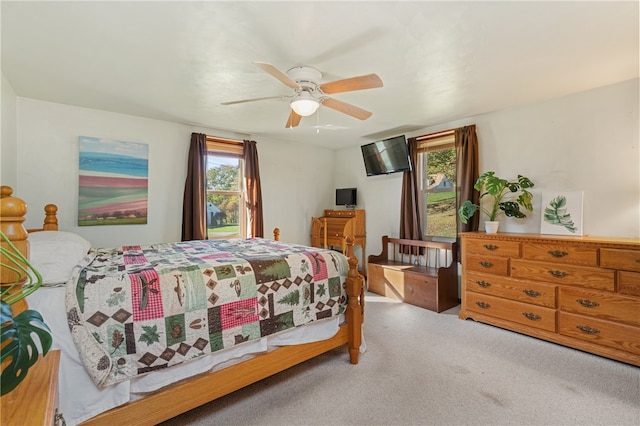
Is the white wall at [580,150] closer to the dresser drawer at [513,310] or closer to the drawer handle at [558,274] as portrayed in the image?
the drawer handle at [558,274]

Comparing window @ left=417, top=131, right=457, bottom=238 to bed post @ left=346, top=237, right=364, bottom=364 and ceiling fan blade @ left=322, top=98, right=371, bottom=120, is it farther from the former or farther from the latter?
bed post @ left=346, top=237, right=364, bottom=364

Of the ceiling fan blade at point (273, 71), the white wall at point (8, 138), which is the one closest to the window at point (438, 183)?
the ceiling fan blade at point (273, 71)

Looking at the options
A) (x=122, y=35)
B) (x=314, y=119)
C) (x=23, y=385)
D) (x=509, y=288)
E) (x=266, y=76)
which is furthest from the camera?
(x=314, y=119)

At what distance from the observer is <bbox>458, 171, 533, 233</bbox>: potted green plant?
317 centimetres

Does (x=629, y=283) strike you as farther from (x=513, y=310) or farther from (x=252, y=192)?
(x=252, y=192)

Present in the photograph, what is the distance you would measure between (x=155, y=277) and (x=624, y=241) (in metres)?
3.48

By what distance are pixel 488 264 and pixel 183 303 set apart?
2962 millimetres

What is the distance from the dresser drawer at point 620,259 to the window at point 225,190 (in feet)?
13.4

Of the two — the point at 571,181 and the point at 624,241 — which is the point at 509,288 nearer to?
the point at 624,241

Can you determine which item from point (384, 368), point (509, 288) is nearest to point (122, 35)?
point (384, 368)

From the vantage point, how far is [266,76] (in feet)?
8.25

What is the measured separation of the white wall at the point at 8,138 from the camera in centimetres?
255

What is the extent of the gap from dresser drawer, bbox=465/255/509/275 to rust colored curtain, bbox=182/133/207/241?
11.0ft

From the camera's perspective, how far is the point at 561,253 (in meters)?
2.67
